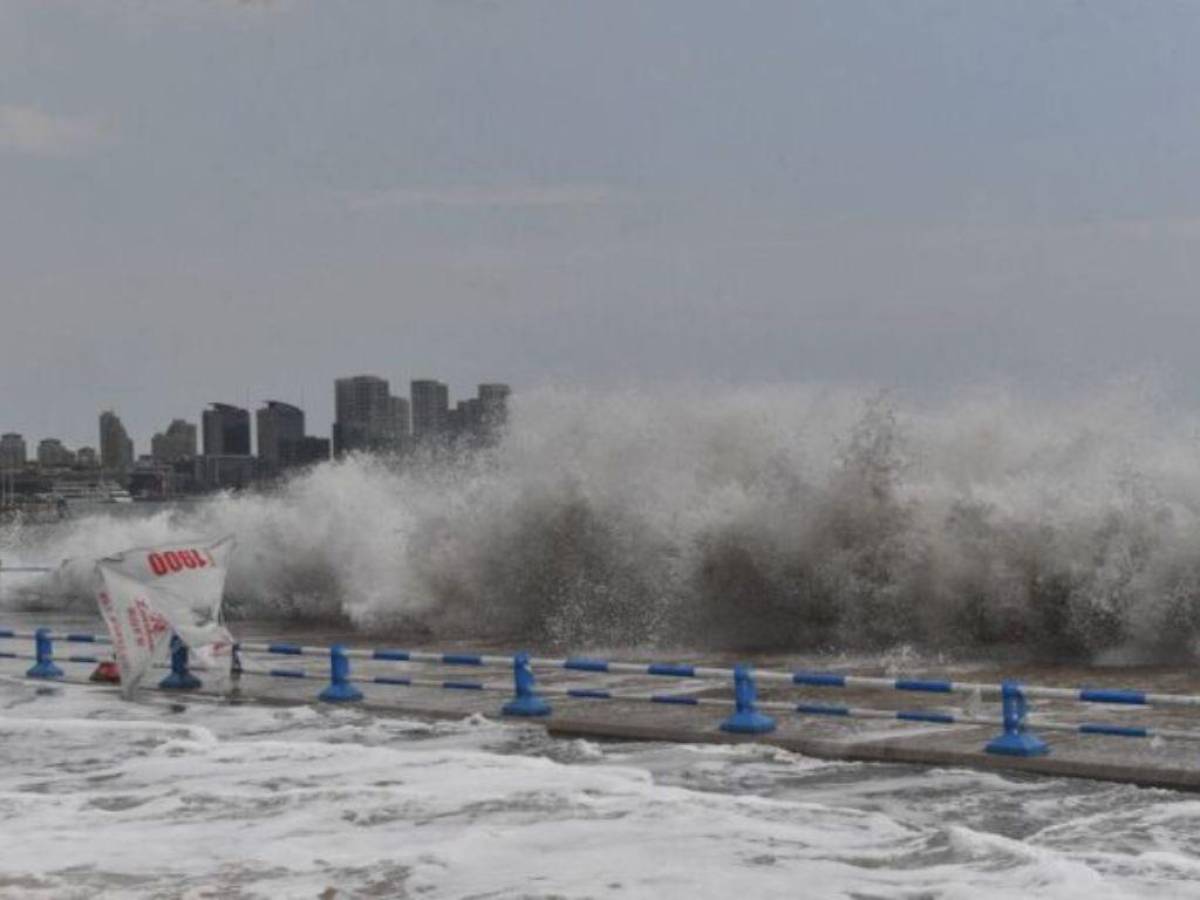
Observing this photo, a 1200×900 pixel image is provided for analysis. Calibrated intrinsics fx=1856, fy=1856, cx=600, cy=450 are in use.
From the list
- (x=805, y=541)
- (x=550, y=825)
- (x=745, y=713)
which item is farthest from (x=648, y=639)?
(x=550, y=825)

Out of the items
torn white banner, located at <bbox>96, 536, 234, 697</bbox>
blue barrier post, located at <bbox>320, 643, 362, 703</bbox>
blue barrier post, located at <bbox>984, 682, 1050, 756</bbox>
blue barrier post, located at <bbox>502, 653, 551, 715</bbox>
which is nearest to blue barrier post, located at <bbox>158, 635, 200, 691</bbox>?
torn white banner, located at <bbox>96, 536, 234, 697</bbox>

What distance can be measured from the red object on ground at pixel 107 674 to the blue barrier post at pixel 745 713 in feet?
32.4

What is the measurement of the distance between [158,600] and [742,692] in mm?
7820

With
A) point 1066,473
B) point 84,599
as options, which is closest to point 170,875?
point 1066,473

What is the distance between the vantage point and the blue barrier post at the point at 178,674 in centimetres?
2191

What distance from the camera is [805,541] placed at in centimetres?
2947

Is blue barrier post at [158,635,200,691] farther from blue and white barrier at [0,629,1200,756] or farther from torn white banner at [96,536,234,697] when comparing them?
torn white banner at [96,536,234,697]

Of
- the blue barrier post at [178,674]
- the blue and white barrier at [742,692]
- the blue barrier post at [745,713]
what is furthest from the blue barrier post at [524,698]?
the blue barrier post at [178,674]

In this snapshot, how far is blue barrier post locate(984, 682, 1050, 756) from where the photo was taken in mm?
14203

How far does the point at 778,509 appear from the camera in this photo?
30281 mm

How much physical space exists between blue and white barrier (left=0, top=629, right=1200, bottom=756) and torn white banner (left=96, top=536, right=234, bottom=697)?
700 mm

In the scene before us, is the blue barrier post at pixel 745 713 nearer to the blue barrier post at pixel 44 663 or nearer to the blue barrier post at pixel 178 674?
the blue barrier post at pixel 178 674

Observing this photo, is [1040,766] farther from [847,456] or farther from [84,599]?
[84,599]

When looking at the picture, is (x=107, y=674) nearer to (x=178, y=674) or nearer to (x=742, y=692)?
(x=178, y=674)
